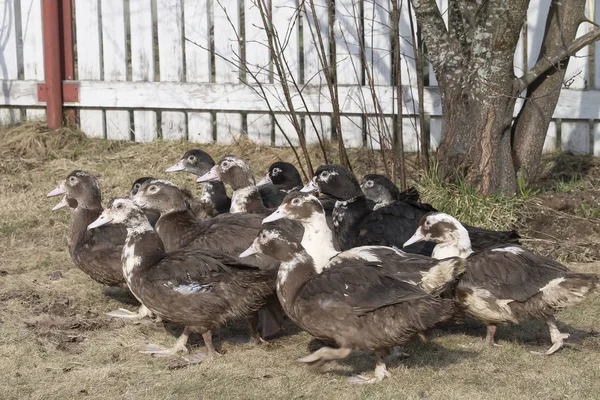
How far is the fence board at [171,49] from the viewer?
10508 mm

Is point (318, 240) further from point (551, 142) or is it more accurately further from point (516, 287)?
point (551, 142)

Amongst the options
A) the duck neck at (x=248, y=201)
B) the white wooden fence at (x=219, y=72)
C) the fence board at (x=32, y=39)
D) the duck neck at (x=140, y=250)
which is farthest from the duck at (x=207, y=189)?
the fence board at (x=32, y=39)

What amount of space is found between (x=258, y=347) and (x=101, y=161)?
4.97m

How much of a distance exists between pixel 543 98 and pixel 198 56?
3824 mm

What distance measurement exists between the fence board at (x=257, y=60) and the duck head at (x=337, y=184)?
9.86 ft

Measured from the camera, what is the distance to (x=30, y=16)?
1091 centimetres

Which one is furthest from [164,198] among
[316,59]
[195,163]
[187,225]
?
[316,59]

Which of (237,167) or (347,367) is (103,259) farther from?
(347,367)

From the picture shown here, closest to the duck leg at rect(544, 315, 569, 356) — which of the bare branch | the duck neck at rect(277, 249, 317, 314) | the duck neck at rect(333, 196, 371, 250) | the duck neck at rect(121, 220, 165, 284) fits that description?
the duck neck at rect(277, 249, 317, 314)

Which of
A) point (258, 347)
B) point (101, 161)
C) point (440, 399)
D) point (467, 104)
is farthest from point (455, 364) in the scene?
point (101, 161)

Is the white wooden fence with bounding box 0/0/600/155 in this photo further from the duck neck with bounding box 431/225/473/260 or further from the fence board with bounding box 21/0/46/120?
the duck neck with bounding box 431/225/473/260

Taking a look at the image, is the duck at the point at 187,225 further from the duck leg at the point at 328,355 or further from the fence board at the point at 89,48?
the fence board at the point at 89,48

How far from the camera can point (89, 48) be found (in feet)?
35.4

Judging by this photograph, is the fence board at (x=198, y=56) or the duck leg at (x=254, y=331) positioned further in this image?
the fence board at (x=198, y=56)
